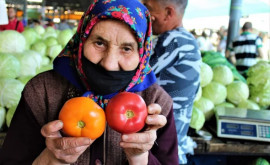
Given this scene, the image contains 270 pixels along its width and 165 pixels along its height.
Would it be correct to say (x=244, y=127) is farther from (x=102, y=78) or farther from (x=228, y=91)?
(x=102, y=78)

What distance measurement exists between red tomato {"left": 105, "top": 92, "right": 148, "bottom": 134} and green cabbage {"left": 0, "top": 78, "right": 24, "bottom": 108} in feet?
5.41

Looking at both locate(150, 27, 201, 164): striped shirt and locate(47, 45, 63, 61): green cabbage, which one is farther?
locate(47, 45, 63, 61): green cabbage

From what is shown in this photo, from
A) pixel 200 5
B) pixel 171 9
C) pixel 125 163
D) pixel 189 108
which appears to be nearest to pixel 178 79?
pixel 189 108

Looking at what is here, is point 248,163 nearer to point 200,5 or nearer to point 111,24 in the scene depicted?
point 111,24

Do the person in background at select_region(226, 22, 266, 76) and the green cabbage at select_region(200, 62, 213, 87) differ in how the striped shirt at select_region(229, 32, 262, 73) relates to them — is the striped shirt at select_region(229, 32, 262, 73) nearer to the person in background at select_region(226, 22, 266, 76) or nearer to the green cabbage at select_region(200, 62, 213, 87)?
the person in background at select_region(226, 22, 266, 76)

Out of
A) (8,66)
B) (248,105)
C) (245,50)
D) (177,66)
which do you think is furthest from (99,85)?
(245,50)

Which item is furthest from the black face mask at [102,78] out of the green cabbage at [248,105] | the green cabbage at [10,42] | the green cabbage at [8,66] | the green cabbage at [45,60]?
the green cabbage at [248,105]

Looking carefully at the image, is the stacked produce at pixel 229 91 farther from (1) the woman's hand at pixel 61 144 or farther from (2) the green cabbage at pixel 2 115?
(1) the woman's hand at pixel 61 144

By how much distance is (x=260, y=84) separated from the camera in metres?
3.92

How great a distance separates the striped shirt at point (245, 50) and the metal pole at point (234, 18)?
1.10 ft

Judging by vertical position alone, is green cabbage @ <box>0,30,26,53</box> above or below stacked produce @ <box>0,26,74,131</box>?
above

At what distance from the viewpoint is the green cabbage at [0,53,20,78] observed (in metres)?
2.56

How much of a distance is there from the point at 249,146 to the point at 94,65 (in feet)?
6.98

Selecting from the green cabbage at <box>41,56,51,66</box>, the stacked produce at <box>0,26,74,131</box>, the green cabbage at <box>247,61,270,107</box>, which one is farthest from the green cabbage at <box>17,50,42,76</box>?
the green cabbage at <box>247,61,270,107</box>
